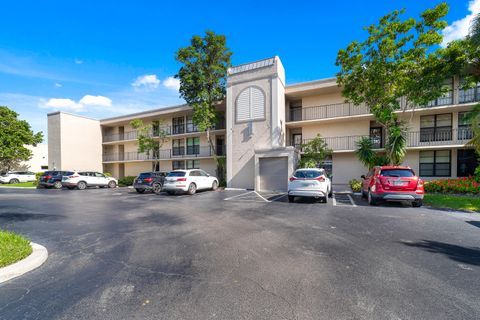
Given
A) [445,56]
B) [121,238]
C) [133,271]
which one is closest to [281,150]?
[445,56]

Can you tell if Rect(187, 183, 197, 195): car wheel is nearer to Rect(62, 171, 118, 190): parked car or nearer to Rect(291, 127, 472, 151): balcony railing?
Rect(291, 127, 472, 151): balcony railing

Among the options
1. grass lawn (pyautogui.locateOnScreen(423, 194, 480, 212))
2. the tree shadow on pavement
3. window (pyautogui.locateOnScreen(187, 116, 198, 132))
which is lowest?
grass lawn (pyautogui.locateOnScreen(423, 194, 480, 212))

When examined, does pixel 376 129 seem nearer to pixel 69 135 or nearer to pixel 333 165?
pixel 333 165

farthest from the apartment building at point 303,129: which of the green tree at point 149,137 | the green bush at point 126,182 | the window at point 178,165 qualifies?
the green bush at point 126,182

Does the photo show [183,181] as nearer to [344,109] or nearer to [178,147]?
[178,147]

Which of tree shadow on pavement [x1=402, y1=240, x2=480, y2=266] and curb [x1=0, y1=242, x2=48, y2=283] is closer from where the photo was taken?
curb [x1=0, y1=242, x2=48, y2=283]

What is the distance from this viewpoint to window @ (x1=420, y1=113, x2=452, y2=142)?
621 inches

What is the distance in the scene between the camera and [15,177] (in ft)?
96.9

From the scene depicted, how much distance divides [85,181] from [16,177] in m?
18.2

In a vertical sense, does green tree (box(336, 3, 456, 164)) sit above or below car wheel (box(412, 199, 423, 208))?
above

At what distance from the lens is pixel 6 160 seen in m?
31.5

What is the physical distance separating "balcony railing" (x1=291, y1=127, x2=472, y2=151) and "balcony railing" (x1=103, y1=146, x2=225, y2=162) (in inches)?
438

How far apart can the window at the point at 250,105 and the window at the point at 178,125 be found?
9280 mm

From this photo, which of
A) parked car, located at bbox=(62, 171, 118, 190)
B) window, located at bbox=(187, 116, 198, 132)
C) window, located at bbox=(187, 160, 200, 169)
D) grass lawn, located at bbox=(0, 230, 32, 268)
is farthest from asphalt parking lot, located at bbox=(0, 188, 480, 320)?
window, located at bbox=(187, 116, 198, 132)
